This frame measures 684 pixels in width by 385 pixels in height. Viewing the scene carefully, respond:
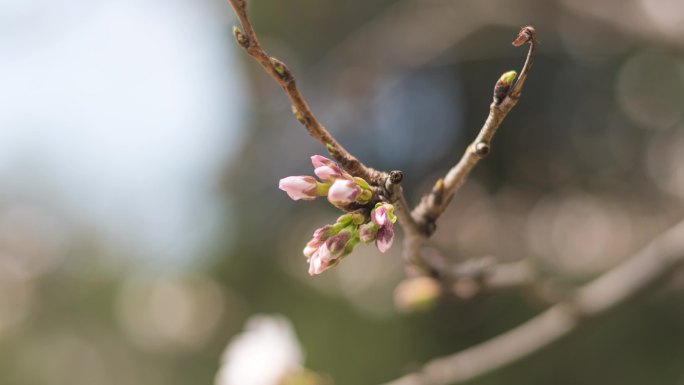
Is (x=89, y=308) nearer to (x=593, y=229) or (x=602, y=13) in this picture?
(x=593, y=229)

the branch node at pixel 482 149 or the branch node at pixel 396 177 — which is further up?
the branch node at pixel 482 149

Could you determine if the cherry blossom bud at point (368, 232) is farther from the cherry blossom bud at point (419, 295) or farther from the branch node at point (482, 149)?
the cherry blossom bud at point (419, 295)

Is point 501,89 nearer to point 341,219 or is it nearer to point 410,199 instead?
point 341,219

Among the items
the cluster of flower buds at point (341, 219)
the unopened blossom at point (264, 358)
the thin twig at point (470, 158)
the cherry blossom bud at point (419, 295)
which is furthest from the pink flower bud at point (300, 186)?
the unopened blossom at point (264, 358)

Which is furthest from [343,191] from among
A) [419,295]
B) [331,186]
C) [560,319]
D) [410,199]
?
[410,199]

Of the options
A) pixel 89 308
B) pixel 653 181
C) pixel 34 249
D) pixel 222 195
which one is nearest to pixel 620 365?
pixel 653 181

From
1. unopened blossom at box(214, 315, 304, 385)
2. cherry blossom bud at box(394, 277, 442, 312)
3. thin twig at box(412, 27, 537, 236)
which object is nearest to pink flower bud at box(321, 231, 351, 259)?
thin twig at box(412, 27, 537, 236)
